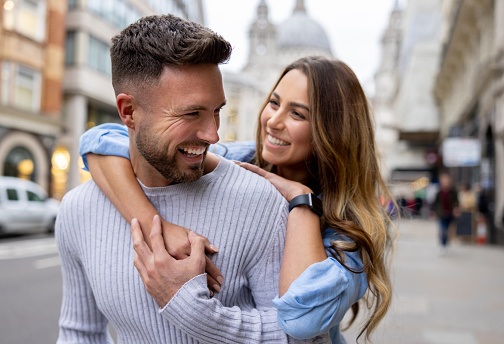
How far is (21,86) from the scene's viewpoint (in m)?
23.2

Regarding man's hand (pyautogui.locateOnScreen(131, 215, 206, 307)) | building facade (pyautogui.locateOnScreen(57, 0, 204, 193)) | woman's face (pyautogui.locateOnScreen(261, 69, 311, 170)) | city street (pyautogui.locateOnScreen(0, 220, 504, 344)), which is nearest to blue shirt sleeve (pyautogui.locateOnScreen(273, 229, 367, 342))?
man's hand (pyautogui.locateOnScreen(131, 215, 206, 307))

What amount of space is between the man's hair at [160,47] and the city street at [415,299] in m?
1.88

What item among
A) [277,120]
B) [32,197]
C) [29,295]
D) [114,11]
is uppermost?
[114,11]

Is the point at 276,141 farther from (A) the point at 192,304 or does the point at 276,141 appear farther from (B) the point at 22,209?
(B) the point at 22,209

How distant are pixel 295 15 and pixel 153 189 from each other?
126670 mm

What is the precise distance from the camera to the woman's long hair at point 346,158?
2.11 meters

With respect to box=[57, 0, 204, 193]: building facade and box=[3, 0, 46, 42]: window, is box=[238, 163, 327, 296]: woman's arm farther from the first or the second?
box=[57, 0, 204, 193]: building facade

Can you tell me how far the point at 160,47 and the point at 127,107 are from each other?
0.26 metres

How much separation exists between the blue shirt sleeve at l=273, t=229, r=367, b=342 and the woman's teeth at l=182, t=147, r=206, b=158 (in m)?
0.54

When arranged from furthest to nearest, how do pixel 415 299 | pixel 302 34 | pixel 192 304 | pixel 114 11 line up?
pixel 302 34, pixel 114 11, pixel 415 299, pixel 192 304

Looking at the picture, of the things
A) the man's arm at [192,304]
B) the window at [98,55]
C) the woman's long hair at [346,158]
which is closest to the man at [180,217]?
the man's arm at [192,304]

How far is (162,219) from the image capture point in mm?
1749

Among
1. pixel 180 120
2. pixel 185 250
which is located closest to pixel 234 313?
pixel 185 250

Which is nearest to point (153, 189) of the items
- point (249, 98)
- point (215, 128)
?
point (215, 128)
